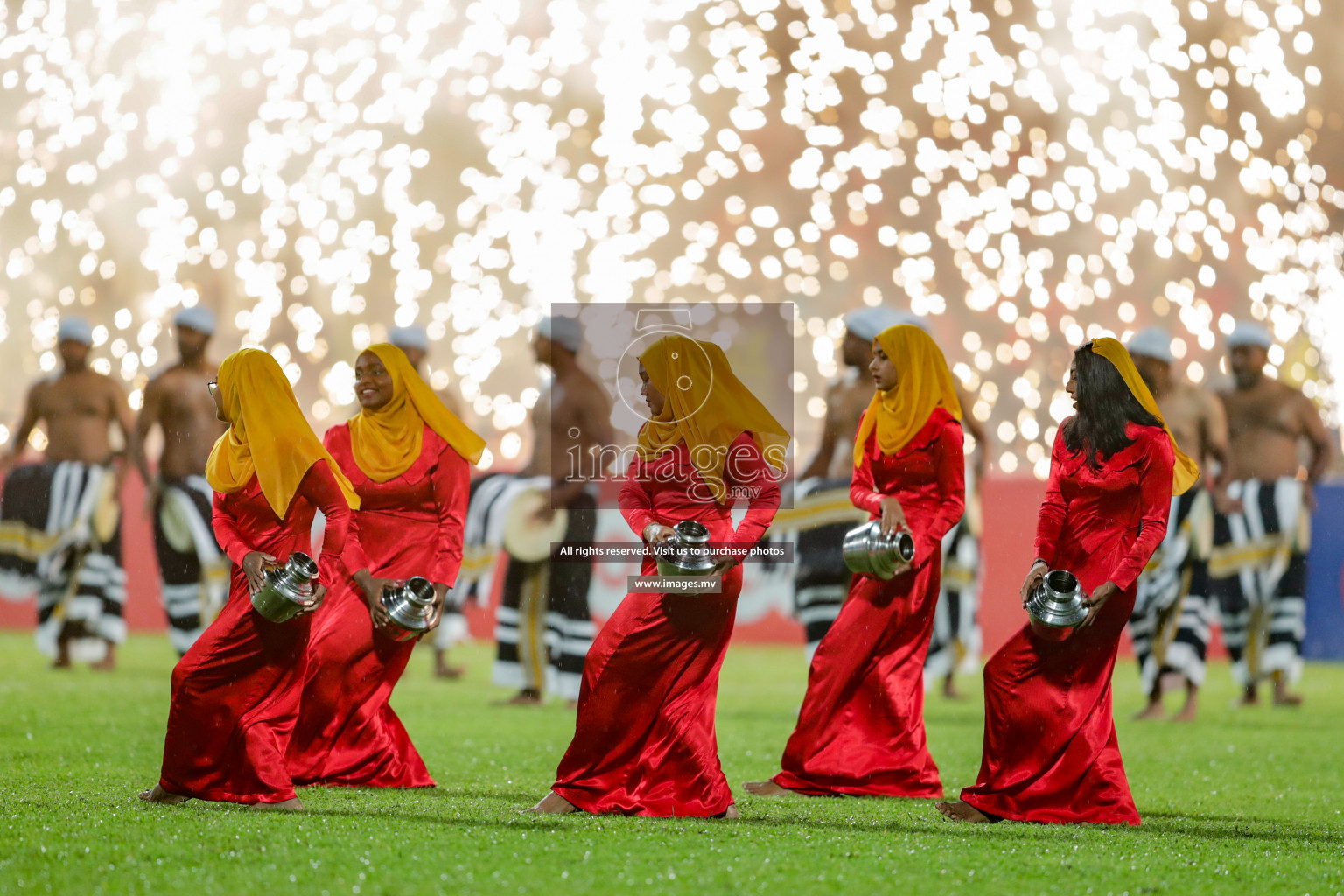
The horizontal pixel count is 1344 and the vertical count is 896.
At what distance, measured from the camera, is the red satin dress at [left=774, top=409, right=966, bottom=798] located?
420 cm

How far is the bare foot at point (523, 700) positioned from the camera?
6.65 m

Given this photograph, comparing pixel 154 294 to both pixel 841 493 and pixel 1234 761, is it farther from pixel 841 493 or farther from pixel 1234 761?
pixel 1234 761

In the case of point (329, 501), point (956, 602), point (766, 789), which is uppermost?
point (329, 501)

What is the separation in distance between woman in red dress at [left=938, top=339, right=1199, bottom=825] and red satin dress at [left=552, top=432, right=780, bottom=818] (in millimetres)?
764

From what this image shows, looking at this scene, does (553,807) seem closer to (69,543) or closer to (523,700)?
(523,700)

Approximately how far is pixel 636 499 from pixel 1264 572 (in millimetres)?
4770

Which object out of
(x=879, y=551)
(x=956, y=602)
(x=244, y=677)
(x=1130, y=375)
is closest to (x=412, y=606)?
(x=244, y=677)

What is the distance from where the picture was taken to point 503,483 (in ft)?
25.0

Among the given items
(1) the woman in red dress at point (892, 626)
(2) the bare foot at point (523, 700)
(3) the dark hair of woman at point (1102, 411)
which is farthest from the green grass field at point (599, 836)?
(2) the bare foot at point (523, 700)

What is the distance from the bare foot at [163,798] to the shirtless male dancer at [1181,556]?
4553mm

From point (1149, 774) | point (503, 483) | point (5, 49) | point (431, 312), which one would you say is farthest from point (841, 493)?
point (5, 49)

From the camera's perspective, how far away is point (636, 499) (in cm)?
390

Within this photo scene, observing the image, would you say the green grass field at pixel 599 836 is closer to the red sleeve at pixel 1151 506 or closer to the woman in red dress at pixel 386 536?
the woman in red dress at pixel 386 536

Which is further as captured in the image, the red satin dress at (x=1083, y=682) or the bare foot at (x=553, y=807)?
the red satin dress at (x=1083, y=682)
